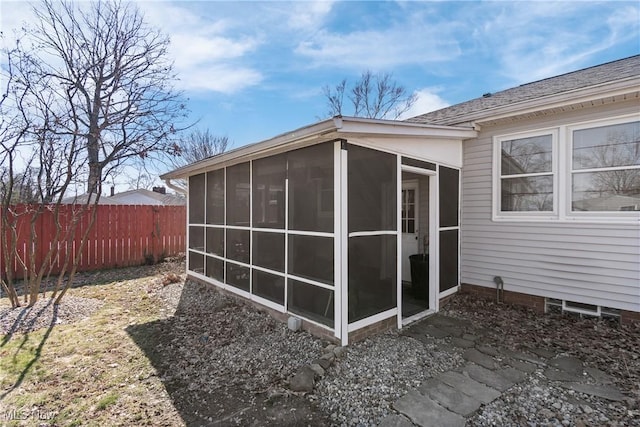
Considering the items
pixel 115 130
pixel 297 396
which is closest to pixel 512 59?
pixel 297 396

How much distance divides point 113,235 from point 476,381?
9.77 m

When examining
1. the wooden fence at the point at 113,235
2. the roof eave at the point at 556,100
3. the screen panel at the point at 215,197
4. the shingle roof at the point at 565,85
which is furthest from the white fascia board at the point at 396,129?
the wooden fence at the point at 113,235

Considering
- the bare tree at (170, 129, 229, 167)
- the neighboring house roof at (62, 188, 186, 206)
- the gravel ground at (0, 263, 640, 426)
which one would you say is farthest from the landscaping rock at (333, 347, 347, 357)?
the neighboring house roof at (62, 188, 186, 206)

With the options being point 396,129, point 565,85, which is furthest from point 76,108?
point 565,85

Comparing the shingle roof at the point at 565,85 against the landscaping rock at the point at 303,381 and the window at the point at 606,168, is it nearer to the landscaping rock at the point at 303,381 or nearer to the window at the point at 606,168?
the window at the point at 606,168

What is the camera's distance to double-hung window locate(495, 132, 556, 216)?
4.89 meters

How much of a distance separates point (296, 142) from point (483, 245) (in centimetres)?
400

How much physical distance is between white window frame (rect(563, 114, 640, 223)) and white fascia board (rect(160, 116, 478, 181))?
4.60 ft

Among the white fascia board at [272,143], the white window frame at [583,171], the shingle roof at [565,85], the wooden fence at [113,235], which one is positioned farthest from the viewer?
the wooden fence at [113,235]

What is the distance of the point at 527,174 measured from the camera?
510cm

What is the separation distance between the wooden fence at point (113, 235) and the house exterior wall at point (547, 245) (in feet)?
29.2

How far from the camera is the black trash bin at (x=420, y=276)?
5.41 m

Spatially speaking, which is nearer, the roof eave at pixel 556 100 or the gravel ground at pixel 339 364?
the gravel ground at pixel 339 364

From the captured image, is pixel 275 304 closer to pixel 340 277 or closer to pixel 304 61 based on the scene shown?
pixel 340 277
